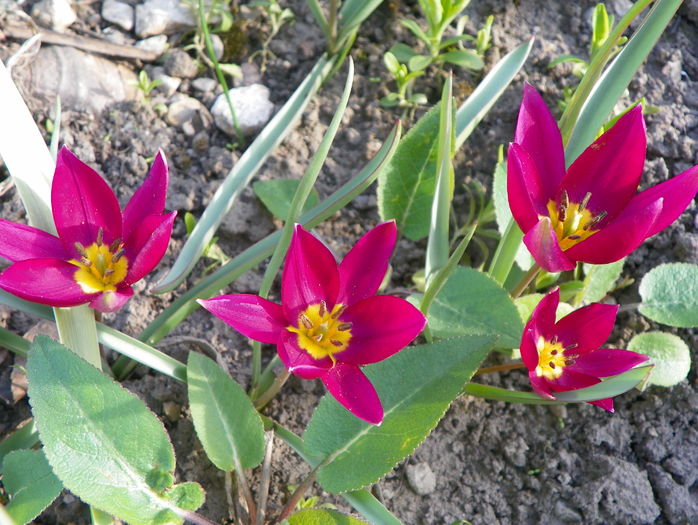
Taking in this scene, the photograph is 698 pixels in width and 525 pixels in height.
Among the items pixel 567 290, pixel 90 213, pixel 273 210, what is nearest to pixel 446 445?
pixel 567 290

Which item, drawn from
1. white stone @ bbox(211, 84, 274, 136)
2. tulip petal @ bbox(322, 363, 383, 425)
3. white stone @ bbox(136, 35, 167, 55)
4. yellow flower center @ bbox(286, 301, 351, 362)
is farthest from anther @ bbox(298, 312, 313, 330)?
white stone @ bbox(136, 35, 167, 55)

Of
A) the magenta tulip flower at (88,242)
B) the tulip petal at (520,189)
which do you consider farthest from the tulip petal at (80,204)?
the tulip petal at (520,189)

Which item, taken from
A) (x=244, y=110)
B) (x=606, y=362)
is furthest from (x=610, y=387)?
(x=244, y=110)

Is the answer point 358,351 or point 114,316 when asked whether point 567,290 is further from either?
point 114,316

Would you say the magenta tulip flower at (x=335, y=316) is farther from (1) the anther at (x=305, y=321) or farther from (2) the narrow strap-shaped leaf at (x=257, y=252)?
(2) the narrow strap-shaped leaf at (x=257, y=252)

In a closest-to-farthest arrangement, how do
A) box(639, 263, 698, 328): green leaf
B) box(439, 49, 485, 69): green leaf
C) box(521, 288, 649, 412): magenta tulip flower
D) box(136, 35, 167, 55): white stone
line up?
box(521, 288, 649, 412): magenta tulip flower
box(639, 263, 698, 328): green leaf
box(439, 49, 485, 69): green leaf
box(136, 35, 167, 55): white stone

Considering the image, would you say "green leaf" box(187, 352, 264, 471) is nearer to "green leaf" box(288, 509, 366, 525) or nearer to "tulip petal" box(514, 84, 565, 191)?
"green leaf" box(288, 509, 366, 525)
